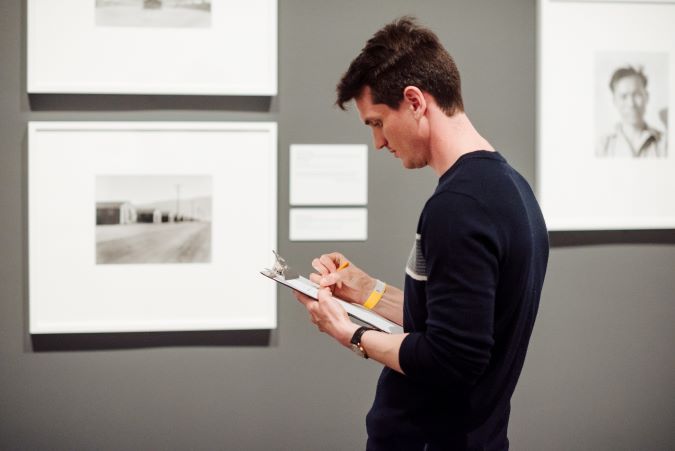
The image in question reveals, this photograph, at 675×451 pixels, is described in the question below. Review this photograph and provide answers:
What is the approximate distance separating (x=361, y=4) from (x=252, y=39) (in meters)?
0.39

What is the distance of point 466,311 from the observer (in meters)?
0.86

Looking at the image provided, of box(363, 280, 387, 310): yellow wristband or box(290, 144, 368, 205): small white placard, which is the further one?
box(290, 144, 368, 205): small white placard

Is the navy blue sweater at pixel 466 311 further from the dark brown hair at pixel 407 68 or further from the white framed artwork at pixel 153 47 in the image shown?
the white framed artwork at pixel 153 47

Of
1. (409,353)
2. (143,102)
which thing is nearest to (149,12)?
(143,102)

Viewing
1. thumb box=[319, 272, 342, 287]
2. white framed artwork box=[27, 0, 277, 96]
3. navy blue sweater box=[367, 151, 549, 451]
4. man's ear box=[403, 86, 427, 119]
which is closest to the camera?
navy blue sweater box=[367, 151, 549, 451]

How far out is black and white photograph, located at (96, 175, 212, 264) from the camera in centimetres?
174

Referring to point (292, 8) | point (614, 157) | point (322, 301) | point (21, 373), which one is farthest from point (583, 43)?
point (21, 373)

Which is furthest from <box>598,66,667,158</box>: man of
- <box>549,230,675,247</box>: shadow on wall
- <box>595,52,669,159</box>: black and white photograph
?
<box>549,230,675,247</box>: shadow on wall

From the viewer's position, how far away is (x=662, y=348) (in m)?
1.96

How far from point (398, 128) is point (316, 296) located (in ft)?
1.30

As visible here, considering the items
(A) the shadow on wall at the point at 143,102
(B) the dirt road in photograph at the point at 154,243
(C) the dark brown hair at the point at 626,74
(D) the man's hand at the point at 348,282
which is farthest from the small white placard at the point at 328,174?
(C) the dark brown hair at the point at 626,74

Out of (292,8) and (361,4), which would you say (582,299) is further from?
(292,8)

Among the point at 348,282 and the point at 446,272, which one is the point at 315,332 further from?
the point at 446,272

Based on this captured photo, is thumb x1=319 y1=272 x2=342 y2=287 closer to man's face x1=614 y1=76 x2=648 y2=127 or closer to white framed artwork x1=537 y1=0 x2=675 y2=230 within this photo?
white framed artwork x1=537 y1=0 x2=675 y2=230
